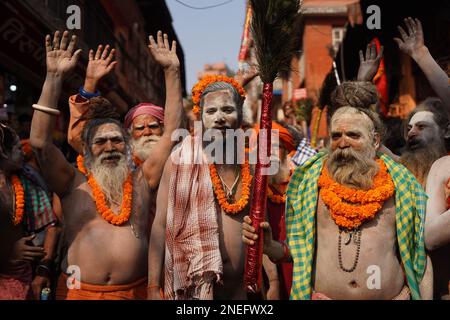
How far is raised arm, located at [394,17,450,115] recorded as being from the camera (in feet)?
12.8

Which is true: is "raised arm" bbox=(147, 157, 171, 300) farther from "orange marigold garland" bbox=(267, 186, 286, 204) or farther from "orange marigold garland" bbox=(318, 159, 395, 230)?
"orange marigold garland" bbox=(267, 186, 286, 204)

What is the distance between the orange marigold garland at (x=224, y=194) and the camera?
12.1 ft

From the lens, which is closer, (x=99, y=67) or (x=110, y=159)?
(x=110, y=159)

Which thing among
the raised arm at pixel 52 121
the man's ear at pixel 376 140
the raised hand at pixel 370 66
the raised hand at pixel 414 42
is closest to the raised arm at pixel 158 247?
the raised arm at pixel 52 121

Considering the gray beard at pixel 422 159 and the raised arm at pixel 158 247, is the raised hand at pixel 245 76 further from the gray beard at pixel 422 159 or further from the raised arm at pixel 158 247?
the gray beard at pixel 422 159

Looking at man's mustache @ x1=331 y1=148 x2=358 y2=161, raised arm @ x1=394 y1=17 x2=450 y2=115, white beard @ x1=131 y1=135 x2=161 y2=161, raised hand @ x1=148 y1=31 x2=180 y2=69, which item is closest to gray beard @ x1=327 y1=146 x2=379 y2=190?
man's mustache @ x1=331 y1=148 x2=358 y2=161

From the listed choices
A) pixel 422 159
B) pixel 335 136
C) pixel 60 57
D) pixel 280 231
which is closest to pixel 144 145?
pixel 60 57

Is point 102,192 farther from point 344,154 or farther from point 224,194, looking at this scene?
point 344,154

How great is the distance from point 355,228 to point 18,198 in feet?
7.32

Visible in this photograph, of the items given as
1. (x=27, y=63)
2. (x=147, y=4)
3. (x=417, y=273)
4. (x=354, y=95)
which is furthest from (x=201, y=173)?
(x=147, y=4)

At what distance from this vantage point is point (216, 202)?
3.76 meters

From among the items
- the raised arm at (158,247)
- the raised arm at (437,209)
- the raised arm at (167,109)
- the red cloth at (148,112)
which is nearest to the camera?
the raised arm at (437,209)

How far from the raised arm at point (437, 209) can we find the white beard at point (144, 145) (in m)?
2.08

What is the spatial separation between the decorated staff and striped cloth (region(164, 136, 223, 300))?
37 centimetres
